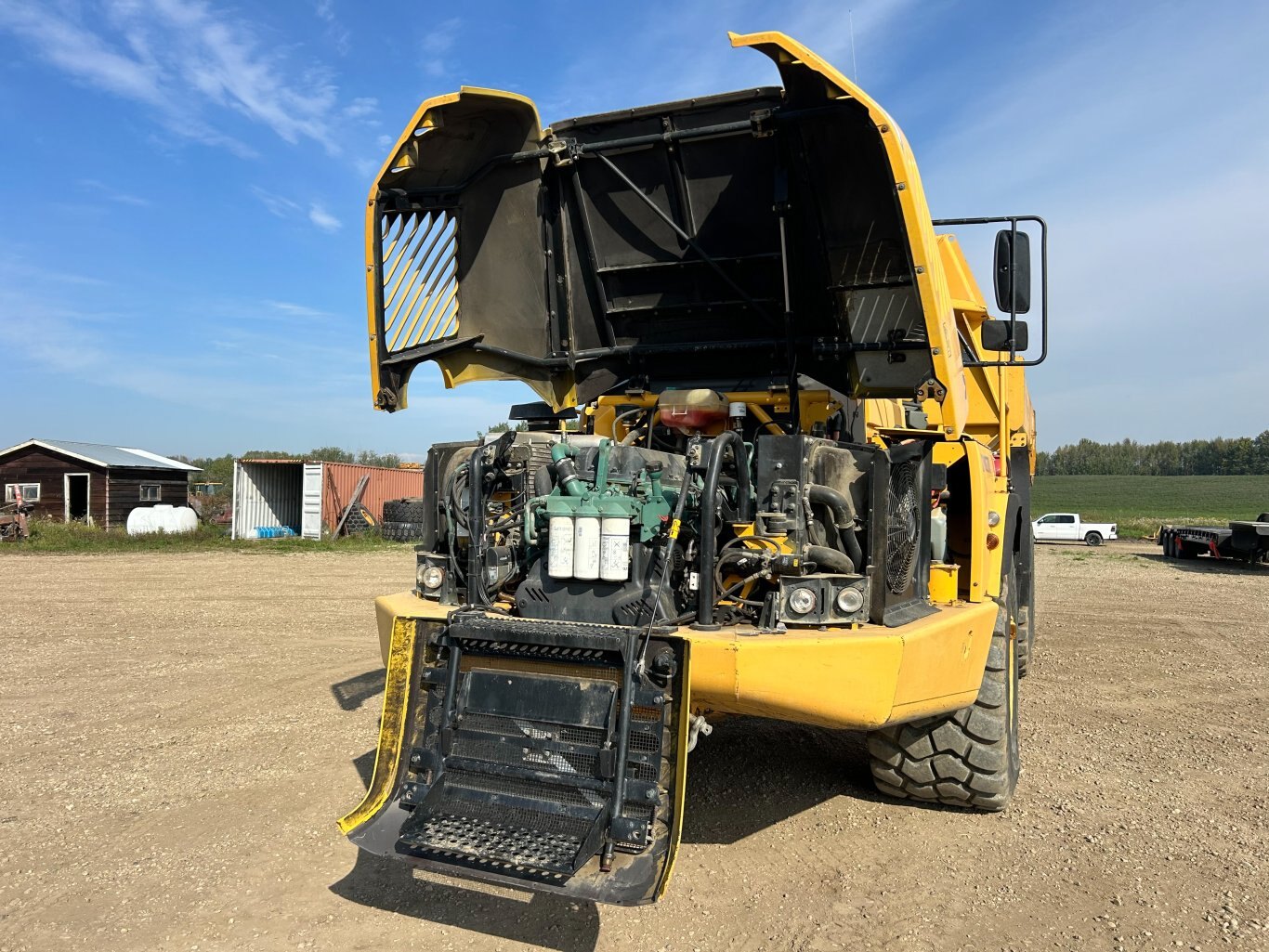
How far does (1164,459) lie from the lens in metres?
82.8

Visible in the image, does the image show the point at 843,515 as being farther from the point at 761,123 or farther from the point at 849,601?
the point at 761,123

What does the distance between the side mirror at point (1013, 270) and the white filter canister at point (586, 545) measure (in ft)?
7.26

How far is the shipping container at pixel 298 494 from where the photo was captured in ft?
78.3

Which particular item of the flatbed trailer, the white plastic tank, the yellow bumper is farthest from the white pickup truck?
the yellow bumper

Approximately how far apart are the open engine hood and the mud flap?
6.27 feet

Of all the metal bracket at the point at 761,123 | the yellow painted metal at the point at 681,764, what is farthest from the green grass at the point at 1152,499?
the yellow painted metal at the point at 681,764

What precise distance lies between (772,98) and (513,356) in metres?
2.12

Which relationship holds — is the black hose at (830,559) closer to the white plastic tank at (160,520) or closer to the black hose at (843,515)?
the black hose at (843,515)

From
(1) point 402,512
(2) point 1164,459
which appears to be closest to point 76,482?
(1) point 402,512

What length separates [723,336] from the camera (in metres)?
5.25

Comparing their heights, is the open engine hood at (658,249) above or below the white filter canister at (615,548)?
above

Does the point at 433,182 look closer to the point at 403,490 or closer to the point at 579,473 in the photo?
the point at 579,473

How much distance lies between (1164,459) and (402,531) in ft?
268

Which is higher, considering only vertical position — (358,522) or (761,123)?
(761,123)
